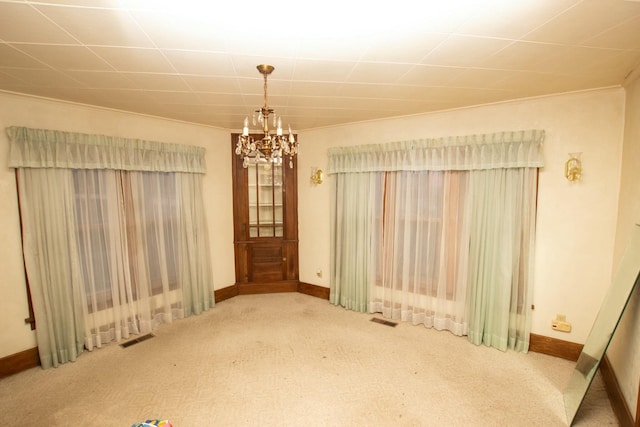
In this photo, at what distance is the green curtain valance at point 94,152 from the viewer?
2486 millimetres

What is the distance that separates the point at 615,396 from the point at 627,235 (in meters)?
1.16

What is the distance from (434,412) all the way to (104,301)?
10.6 ft

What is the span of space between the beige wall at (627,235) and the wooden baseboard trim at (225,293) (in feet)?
13.3

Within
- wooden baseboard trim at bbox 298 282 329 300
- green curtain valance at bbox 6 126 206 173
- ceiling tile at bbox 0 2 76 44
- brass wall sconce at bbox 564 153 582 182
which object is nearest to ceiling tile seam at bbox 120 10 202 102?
ceiling tile at bbox 0 2 76 44

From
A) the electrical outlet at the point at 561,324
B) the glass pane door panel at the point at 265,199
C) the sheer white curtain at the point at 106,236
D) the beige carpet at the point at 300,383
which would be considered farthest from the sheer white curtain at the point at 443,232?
the sheer white curtain at the point at 106,236

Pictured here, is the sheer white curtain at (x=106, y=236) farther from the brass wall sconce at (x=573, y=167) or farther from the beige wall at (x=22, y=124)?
the brass wall sconce at (x=573, y=167)

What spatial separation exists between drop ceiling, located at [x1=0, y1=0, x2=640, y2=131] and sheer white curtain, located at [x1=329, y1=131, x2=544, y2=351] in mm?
681

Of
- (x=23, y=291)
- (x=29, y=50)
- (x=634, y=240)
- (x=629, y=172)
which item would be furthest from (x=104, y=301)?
(x=629, y=172)

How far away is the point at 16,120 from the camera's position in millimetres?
2504

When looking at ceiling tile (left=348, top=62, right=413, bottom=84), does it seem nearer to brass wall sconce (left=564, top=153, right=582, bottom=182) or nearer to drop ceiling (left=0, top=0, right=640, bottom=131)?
drop ceiling (left=0, top=0, right=640, bottom=131)

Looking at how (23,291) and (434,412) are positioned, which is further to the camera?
(23,291)

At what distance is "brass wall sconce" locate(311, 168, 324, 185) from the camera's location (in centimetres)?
412

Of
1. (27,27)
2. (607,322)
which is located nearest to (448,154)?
(607,322)

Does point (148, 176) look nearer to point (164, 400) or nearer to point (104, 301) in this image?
point (104, 301)
